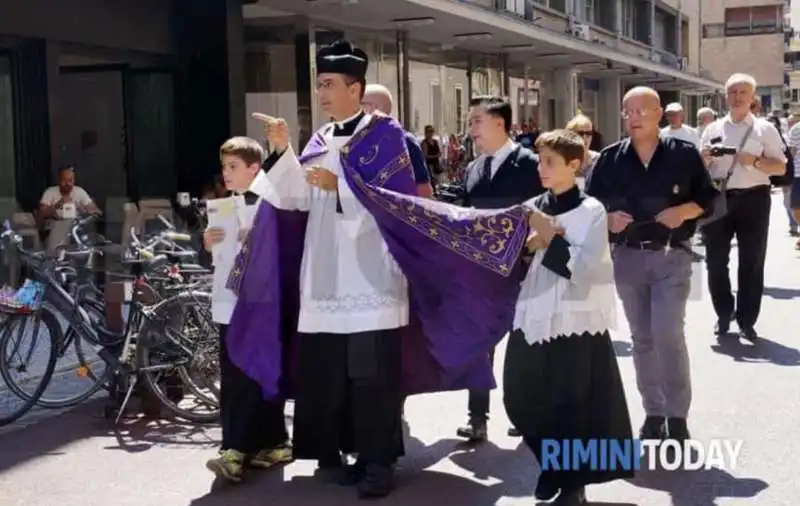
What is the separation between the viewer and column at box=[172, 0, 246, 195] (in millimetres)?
13477

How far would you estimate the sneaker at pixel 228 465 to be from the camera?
5.46 metres

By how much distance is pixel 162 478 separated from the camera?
5664mm

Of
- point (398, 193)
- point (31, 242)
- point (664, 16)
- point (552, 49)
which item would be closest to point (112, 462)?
point (398, 193)

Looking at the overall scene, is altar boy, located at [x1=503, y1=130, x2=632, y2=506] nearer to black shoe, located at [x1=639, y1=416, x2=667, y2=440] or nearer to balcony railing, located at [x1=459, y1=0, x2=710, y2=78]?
black shoe, located at [x1=639, y1=416, x2=667, y2=440]

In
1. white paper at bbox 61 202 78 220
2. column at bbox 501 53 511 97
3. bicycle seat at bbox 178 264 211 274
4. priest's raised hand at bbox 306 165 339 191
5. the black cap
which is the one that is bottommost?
bicycle seat at bbox 178 264 211 274

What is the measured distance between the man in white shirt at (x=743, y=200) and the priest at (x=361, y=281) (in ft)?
12.0

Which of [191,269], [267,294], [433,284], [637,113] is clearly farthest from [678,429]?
[191,269]

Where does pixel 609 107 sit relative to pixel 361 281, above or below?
above

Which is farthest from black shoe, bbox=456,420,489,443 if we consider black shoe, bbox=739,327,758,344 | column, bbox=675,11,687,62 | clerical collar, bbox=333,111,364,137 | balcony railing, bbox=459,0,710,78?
column, bbox=675,11,687,62

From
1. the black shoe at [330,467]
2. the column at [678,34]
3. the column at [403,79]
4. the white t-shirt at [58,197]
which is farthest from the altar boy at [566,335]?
the column at [678,34]

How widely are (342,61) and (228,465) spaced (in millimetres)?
2044

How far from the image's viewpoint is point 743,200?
8.60 meters

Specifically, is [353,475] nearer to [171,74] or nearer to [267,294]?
[267,294]

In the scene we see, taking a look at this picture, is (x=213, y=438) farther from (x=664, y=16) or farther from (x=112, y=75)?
(x=664, y=16)
